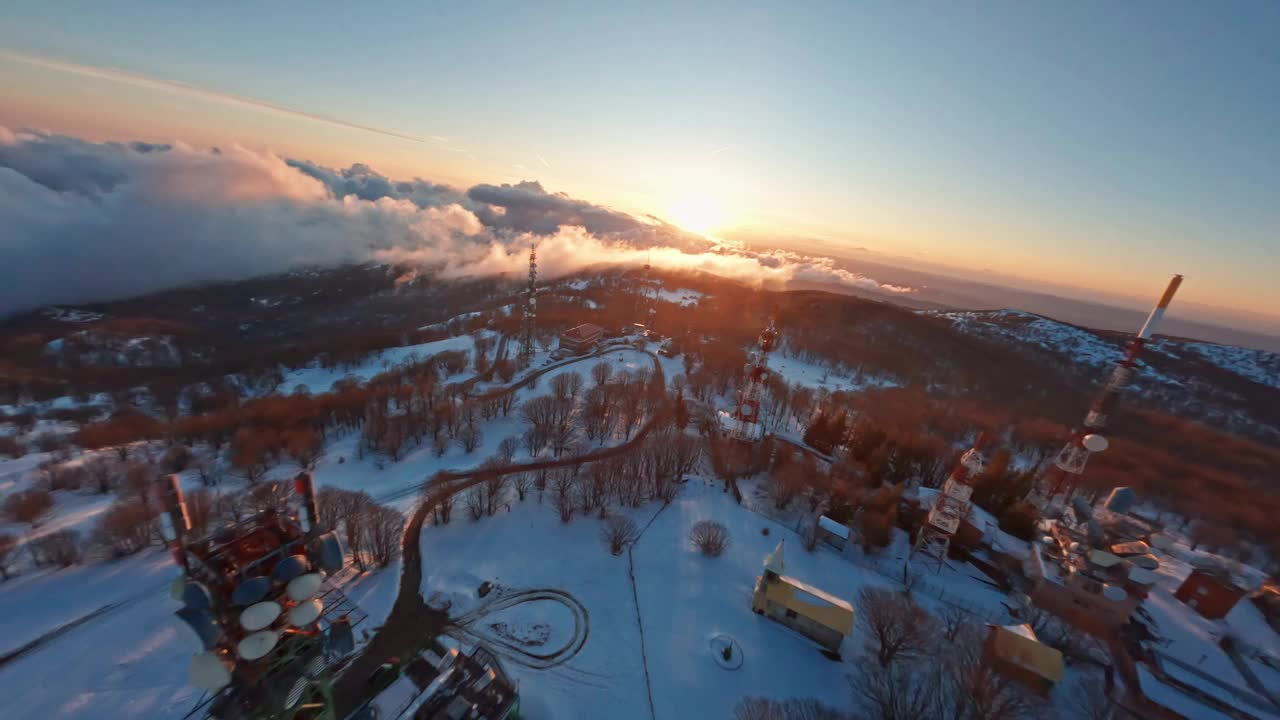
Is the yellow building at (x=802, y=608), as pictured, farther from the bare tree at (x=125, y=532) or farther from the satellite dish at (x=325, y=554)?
the bare tree at (x=125, y=532)

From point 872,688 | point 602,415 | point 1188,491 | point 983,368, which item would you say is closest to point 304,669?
point 872,688

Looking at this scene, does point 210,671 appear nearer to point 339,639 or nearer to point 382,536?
point 339,639

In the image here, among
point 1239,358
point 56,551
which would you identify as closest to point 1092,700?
point 56,551

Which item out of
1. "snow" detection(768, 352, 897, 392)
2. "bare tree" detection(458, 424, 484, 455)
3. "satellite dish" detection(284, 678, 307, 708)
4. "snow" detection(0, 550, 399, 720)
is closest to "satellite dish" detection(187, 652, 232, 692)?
"satellite dish" detection(284, 678, 307, 708)

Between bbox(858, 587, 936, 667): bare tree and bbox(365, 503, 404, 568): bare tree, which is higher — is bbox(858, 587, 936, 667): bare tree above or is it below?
above

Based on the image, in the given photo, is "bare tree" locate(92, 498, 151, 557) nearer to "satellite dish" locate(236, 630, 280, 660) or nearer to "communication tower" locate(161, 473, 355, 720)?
"communication tower" locate(161, 473, 355, 720)

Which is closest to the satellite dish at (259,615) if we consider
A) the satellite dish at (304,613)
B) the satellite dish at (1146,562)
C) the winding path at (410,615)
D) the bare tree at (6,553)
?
the satellite dish at (304,613)
